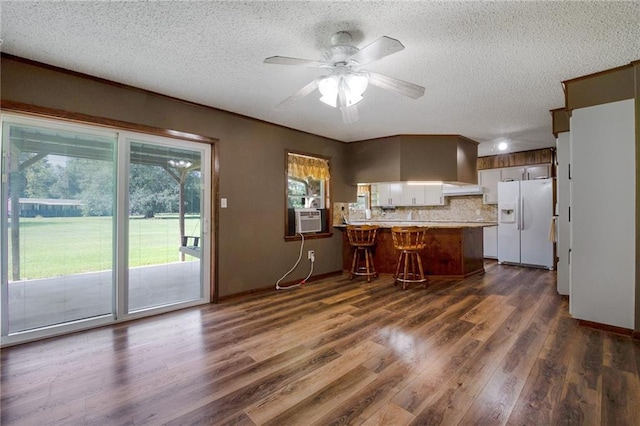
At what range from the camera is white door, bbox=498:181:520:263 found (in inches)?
228

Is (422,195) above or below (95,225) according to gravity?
above

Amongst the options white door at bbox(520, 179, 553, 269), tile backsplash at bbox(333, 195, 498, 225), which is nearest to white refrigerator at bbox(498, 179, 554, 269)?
white door at bbox(520, 179, 553, 269)

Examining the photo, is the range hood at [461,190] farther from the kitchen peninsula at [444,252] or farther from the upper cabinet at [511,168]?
the kitchen peninsula at [444,252]

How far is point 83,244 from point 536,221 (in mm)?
6888

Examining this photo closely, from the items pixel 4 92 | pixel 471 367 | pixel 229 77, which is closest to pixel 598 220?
pixel 471 367

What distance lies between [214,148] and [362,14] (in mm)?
2411

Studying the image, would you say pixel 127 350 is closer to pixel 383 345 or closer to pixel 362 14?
pixel 383 345

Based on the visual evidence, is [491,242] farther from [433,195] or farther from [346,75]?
[346,75]

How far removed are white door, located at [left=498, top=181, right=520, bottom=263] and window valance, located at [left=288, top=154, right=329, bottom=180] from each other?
360 centimetres

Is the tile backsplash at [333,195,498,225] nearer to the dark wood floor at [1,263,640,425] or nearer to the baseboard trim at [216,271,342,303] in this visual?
the baseboard trim at [216,271,342,303]

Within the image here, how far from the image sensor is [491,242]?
21.5 feet

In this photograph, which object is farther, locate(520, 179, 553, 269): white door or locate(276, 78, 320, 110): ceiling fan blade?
locate(520, 179, 553, 269): white door

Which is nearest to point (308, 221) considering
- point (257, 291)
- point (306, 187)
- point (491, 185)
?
point (306, 187)

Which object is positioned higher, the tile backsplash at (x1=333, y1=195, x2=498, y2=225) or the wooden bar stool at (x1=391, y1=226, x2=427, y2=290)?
the tile backsplash at (x1=333, y1=195, x2=498, y2=225)
